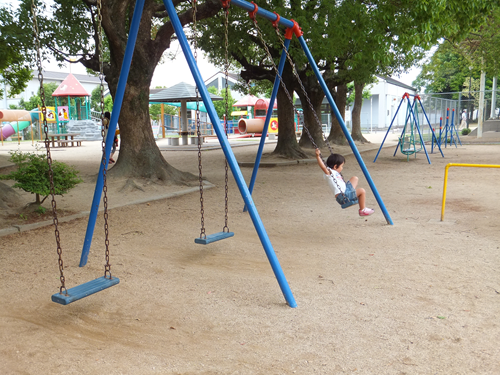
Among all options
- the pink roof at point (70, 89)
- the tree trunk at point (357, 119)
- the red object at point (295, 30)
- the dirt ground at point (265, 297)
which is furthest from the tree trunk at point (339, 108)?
the pink roof at point (70, 89)

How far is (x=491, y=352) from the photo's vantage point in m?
2.52

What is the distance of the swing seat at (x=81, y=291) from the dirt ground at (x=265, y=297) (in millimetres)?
244

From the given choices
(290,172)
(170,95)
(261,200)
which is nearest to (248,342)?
(261,200)

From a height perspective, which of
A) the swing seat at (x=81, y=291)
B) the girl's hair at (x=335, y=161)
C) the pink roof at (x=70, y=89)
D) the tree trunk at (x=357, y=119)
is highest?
the pink roof at (x=70, y=89)

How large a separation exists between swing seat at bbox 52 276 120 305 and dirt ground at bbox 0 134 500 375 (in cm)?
24

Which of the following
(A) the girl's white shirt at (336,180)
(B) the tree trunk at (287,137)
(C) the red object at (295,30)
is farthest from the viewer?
(B) the tree trunk at (287,137)

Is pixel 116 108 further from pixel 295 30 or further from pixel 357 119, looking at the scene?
pixel 357 119

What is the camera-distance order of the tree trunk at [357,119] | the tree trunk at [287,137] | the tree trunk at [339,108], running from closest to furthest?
the tree trunk at [287,137] < the tree trunk at [339,108] < the tree trunk at [357,119]

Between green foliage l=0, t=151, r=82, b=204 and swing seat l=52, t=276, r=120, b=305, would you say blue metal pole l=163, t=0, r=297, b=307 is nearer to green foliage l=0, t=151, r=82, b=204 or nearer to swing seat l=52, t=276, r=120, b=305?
swing seat l=52, t=276, r=120, b=305

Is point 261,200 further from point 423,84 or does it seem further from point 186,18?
point 423,84

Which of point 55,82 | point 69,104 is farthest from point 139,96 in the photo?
point 55,82

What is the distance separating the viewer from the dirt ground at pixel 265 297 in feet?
8.27

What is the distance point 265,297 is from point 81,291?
4.45 feet

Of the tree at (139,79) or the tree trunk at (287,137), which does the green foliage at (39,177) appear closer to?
the tree at (139,79)
